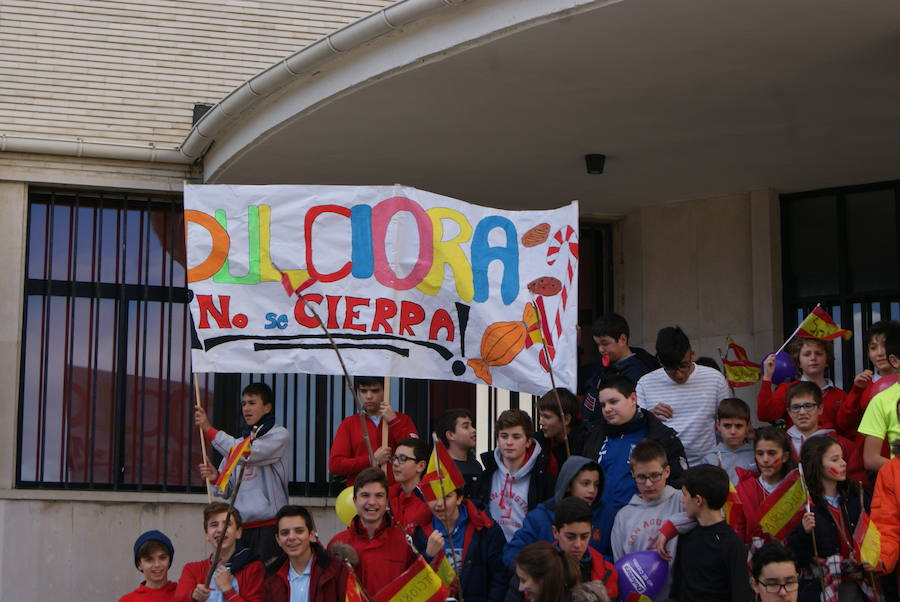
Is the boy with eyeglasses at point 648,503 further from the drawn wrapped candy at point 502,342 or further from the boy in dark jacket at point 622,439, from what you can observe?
the drawn wrapped candy at point 502,342

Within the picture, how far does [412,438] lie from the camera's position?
9.35 m

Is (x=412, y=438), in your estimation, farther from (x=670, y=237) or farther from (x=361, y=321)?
(x=670, y=237)

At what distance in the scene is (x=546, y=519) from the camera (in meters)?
8.22

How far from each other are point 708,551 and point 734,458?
5.37 ft

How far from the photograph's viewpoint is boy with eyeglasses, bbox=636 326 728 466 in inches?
377

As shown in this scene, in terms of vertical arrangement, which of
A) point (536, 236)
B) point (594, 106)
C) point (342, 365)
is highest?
point (594, 106)

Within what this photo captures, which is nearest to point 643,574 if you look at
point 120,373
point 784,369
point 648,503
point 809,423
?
point 648,503

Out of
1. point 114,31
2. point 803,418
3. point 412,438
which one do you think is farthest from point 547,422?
point 114,31

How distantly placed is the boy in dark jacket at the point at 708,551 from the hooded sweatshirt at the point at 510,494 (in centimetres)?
123

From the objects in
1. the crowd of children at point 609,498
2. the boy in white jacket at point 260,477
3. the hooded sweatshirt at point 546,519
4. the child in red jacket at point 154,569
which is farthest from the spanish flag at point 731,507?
the child in red jacket at point 154,569

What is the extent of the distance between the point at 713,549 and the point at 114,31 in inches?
298

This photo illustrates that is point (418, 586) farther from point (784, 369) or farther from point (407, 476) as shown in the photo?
point (784, 369)

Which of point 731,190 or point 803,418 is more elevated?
point 731,190

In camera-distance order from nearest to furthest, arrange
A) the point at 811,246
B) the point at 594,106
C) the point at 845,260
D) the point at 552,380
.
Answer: the point at 552,380 < the point at 594,106 < the point at 845,260 < the point at 811,246
